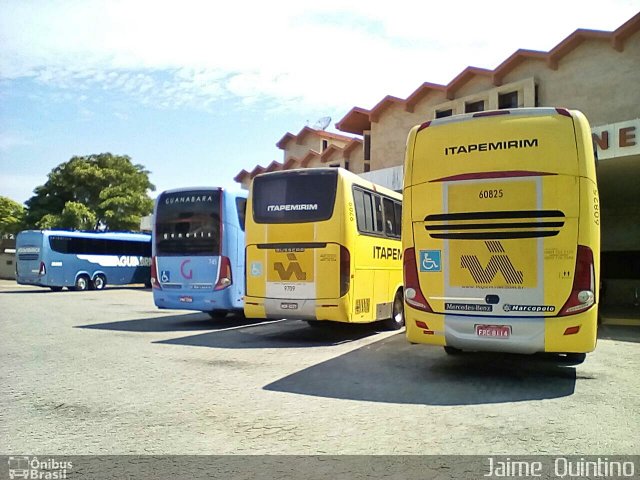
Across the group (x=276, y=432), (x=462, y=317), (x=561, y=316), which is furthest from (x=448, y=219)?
(x=276, y=432)

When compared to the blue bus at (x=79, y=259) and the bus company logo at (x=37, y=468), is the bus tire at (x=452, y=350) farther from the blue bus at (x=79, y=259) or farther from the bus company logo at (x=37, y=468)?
the blue bus at (x=79, y=259)

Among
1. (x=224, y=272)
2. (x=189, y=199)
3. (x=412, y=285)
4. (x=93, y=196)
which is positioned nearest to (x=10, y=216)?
(x=93, y=196)

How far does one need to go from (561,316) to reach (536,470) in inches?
115

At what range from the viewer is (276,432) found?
5082mm

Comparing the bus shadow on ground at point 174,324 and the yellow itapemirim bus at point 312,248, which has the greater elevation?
the yellow itapemirim bus at point 312,248

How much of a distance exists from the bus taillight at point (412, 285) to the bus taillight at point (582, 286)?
5.65 ft

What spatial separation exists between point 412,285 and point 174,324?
866 centimetres

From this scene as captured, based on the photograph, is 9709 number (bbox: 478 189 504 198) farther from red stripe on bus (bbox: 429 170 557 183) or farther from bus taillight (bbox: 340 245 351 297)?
bus taillight (bbox: 340 245 351 297)

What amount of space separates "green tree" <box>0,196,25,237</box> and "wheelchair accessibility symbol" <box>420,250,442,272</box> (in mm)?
48811

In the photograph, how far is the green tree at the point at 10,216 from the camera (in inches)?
2014

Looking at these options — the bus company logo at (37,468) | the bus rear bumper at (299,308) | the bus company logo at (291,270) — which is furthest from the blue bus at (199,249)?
the bus company logo at (37,468)

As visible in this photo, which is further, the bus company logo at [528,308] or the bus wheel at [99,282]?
the bus wheel at [99,282]

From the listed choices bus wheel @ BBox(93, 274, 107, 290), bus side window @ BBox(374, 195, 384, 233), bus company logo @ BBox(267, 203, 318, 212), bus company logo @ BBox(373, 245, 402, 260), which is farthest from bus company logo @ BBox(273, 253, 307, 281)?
bus wheel @ BBox(93, 274, 107, 290)

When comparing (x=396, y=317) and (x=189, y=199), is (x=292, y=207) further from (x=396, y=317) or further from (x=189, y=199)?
(x=396, y=317)
